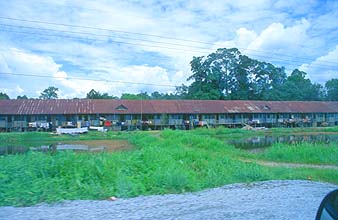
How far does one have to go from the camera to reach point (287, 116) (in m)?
50.5

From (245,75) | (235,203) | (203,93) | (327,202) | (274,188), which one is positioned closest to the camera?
(327,202)

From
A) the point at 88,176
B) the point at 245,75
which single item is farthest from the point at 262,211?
the point at 245,75

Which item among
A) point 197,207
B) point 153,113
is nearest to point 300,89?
point 153,113

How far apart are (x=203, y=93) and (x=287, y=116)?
577 inches

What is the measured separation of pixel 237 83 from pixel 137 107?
2578cm

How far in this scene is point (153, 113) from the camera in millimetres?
41500

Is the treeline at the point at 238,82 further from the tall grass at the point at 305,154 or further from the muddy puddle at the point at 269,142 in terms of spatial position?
the tall grass at the point at 305,154

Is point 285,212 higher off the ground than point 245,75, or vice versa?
point 245,75

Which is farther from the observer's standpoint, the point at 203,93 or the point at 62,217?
the point at 203,93

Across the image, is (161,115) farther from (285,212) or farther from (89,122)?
(285,212)

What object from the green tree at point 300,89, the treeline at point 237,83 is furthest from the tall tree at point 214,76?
the green tree at point 300,89

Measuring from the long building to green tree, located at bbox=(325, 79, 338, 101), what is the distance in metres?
17.4

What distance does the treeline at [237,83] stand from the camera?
5659 centimetres

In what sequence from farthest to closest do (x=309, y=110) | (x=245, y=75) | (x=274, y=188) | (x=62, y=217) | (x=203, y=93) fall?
1. (x=245, y=75)
2. (x=203, y=93)
3. (x=309, y=110)
4. (x=274, y=188)
5. (x=62, y=217)
